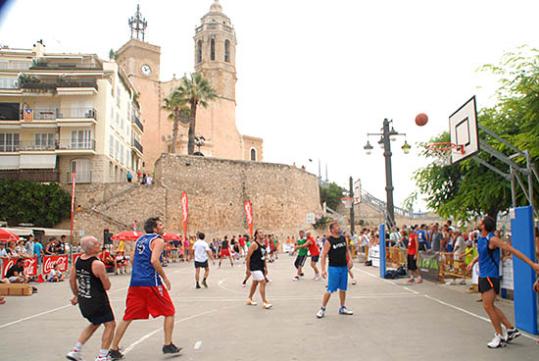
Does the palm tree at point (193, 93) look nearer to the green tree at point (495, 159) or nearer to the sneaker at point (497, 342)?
the green tree at point (495, 159)

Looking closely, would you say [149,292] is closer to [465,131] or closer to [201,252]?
[465,131]

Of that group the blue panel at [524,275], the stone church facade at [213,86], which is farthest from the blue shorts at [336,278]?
the stone church facade at [213,86]

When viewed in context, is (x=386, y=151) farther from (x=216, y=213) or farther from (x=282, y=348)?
(x=216, y=213)

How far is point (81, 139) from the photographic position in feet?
142

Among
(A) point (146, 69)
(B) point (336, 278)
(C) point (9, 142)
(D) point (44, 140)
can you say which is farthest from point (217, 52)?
(B) point (336, 278)

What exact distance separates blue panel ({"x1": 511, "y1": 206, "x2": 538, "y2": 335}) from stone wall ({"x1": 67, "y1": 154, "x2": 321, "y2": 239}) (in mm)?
34736

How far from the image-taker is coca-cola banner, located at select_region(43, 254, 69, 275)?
18.6 metres

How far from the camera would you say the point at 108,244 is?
30.1 meters

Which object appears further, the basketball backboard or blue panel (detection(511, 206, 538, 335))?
the basketball backboard

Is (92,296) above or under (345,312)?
above

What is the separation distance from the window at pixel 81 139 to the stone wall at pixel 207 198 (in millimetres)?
3666

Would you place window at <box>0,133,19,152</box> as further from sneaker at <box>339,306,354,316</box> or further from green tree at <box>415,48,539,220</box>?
sneaker at <box>339,306,354,316</box>

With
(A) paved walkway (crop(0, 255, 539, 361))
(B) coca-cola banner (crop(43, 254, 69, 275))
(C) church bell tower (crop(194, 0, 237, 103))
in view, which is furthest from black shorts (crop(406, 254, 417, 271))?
(C) church bell tower (crop(194, 0, 237, 103))

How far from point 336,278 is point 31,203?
3631 cm
